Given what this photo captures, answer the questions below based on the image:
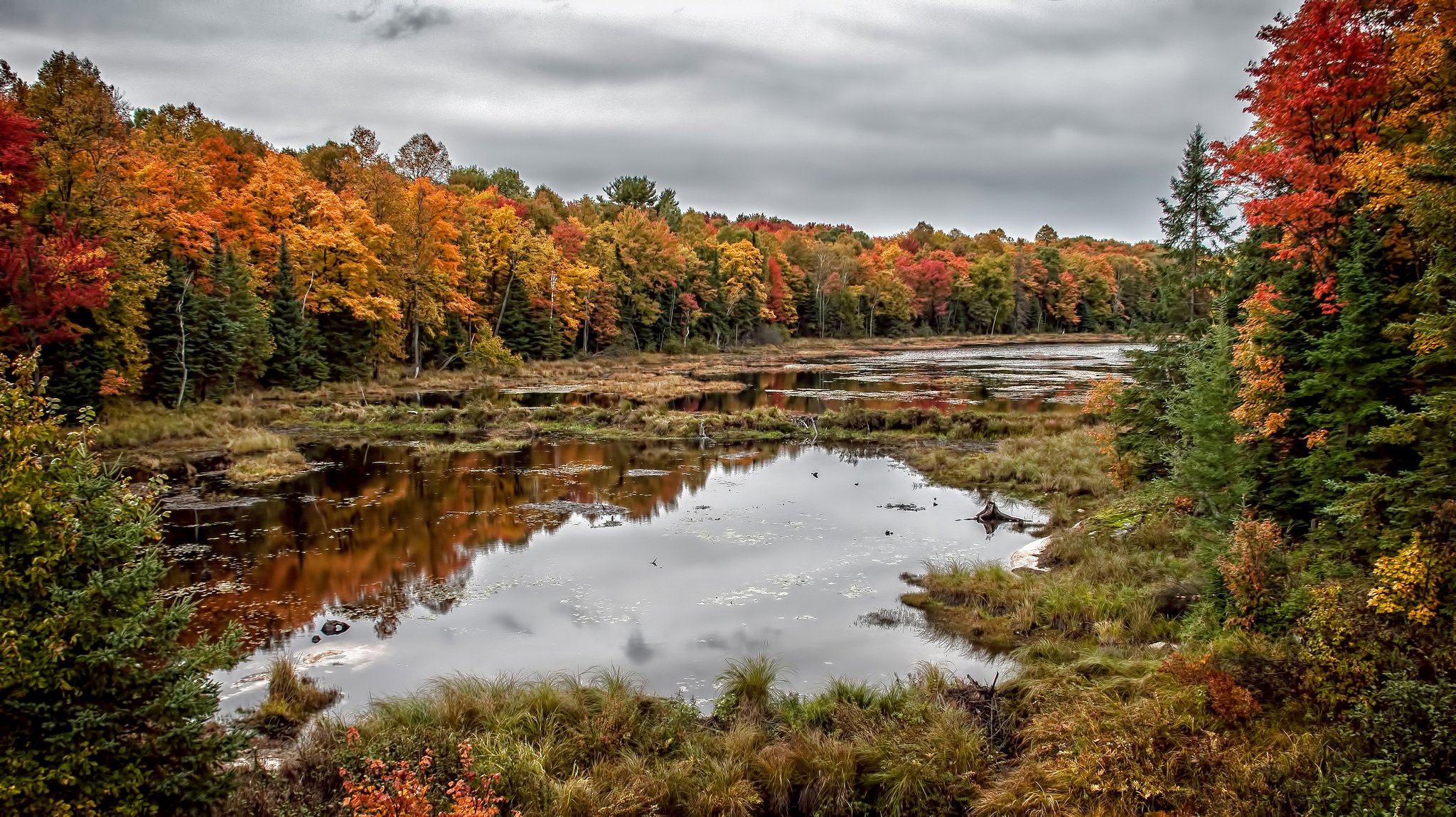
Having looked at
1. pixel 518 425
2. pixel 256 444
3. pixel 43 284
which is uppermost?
pixel 43 284

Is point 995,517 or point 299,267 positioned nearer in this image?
point 995,517

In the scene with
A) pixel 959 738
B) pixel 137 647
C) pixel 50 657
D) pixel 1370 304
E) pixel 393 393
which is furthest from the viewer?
pixel 393 393

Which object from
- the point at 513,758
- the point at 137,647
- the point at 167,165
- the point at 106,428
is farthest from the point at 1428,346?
the point at 167,165

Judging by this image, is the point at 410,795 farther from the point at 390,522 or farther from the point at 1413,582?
the point at 390,522

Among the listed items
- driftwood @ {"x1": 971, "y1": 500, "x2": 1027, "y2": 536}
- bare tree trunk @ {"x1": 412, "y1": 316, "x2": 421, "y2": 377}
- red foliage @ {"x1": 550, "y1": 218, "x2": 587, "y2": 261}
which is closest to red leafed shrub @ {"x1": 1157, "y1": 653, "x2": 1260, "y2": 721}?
driftwood @ {"x1": 971, "y1": 500, "x2": 1027, "y2": 536}

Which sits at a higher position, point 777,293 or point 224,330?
point 777,293

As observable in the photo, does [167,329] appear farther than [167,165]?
No

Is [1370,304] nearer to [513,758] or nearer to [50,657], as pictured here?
[513,758]

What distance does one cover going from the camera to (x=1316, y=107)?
13133 millimetres

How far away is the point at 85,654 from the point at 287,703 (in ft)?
17.7

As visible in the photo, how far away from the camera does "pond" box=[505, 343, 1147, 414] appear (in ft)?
138

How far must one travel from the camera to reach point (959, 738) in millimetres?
8961

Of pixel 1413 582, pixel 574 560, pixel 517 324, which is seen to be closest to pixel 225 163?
pixel 517 324

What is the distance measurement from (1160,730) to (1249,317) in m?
7.81
